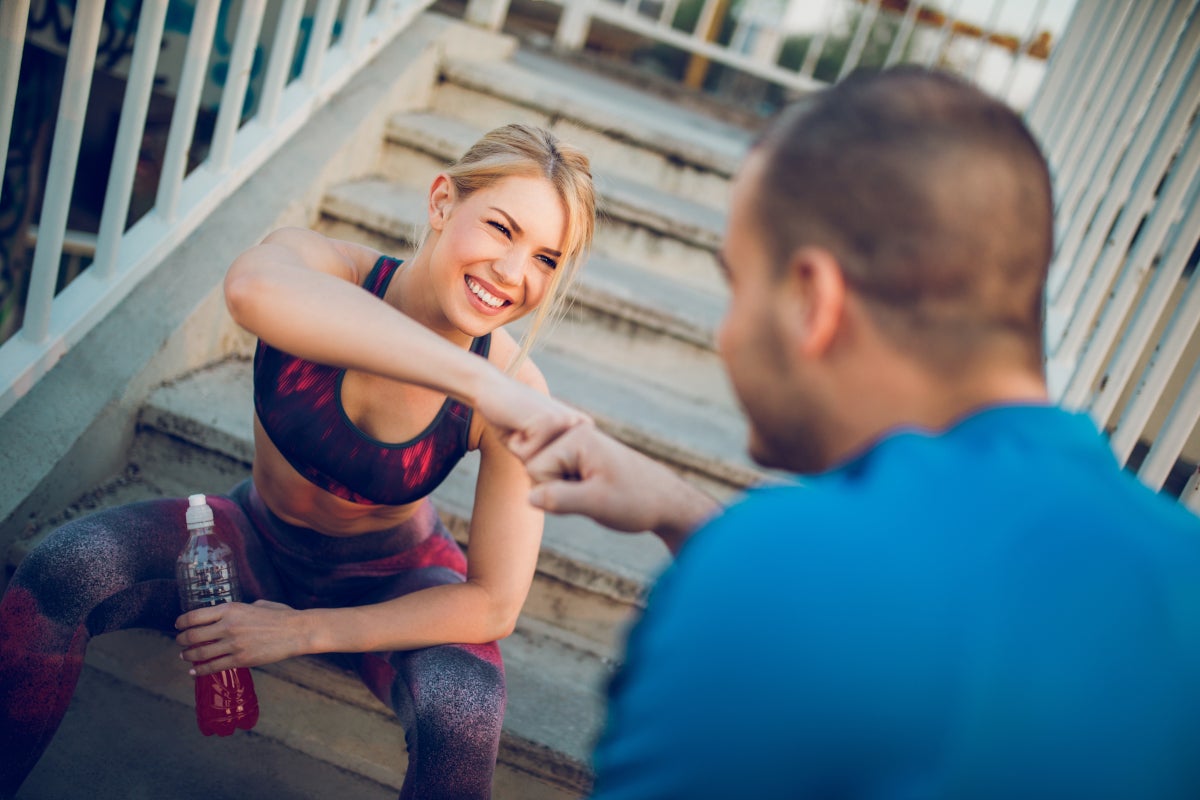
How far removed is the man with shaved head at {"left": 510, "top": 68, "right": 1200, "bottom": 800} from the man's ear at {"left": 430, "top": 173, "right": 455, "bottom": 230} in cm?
101

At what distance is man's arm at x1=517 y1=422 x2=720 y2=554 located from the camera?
110cm

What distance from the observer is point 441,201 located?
5.71 feet

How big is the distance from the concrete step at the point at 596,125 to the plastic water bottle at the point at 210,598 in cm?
215

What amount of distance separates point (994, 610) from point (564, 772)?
1.38 metres

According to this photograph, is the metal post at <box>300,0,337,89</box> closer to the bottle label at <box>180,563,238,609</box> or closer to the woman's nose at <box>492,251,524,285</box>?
the woman's nose at <box>492,251,524,285</box>

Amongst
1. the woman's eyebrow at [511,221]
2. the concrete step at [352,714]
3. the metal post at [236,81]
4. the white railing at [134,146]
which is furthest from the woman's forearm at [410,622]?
the metal post at [236,81]

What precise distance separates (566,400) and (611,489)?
4.35ft

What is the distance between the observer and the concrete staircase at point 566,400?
181 cm

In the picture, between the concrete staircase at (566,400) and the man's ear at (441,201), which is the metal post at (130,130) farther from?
the man's ear at (441,201)

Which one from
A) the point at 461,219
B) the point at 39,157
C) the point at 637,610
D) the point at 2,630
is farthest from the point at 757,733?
the point at 39,157

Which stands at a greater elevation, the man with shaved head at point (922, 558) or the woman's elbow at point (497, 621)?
the man with shaved head at point (922, 558)

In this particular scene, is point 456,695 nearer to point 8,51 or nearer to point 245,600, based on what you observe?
point 245,600

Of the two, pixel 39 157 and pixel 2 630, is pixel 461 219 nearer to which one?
pixel 2 630

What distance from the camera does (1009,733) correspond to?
0.60 meters
